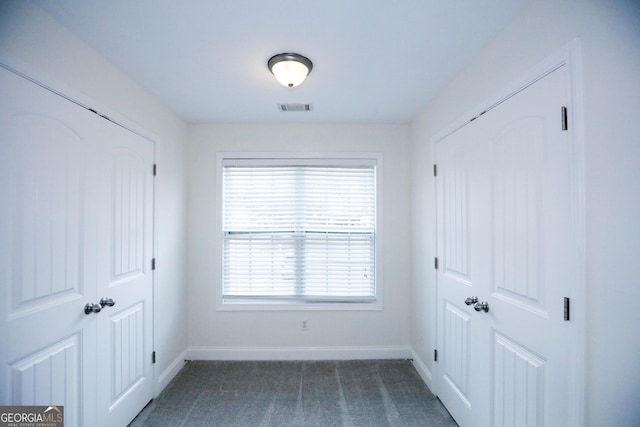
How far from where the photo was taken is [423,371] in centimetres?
250

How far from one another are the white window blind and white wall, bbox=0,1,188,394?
471 mm

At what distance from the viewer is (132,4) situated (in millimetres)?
1295

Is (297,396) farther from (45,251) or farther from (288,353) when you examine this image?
(45,251)

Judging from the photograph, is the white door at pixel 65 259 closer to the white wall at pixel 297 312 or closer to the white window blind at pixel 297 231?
the white wall at pixel 297 312

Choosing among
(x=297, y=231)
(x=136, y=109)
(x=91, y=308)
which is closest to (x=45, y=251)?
(x=91, y=308)

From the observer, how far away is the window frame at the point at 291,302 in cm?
285

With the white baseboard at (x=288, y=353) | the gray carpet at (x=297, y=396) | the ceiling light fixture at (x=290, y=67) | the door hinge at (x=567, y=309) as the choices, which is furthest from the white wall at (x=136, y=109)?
the door hinge at (x=567, y=309)

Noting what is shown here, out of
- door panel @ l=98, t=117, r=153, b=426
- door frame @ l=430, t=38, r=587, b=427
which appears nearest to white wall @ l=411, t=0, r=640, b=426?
door frame @ l=430, t=38, r=587, b=427

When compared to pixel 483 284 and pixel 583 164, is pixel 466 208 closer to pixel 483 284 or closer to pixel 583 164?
pixel 483 284

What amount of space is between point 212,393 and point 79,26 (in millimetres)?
2759

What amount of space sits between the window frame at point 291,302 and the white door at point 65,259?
0.86 m

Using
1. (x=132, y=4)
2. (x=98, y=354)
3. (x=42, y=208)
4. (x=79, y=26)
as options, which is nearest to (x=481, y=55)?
(x=132, y=4)

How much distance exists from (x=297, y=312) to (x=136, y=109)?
236 centimetres

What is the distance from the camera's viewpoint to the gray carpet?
6.56 feet
